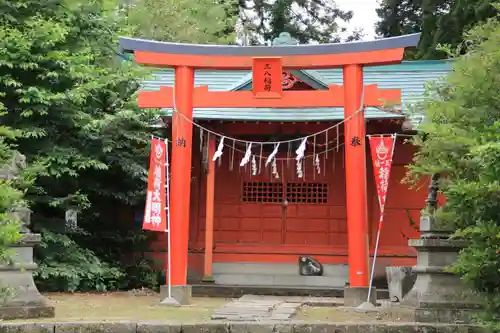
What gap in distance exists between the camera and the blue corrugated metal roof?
600 inches

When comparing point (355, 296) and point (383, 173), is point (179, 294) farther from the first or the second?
point (383, 173)

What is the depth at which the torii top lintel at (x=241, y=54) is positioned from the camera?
494 inches

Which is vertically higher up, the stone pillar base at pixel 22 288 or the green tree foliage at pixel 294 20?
the green tree foliage at pixel 294 20

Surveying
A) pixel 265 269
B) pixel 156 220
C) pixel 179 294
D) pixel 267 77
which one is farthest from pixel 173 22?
pixel 179 294

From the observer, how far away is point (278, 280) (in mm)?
15883

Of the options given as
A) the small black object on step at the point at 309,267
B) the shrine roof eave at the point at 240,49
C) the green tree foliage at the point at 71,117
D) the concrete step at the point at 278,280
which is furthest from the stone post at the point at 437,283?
the green tree foliage at the point at 71,117

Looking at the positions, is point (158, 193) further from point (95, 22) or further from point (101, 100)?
point (95, 22)

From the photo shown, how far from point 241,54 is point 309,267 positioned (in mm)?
5474

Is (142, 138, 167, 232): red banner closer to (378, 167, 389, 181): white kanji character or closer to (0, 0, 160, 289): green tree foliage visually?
(0, 0, 160, 289): green tree foliage

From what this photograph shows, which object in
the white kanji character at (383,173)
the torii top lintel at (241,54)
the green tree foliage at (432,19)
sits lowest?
the white kanji character at (383,173)

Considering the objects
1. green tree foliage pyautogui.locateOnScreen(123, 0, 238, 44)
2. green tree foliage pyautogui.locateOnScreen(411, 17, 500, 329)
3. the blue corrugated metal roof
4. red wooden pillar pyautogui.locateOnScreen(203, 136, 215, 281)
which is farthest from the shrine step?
green tree foliage pyautogui.locateOnScreen(123, 0, 238, 44)

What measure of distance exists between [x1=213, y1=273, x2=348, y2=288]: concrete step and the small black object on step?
0.32ft

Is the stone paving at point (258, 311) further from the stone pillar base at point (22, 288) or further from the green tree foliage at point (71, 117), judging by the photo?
the green tree foliage at point (71, 117)

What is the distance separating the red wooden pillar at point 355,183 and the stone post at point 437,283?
2523mm
